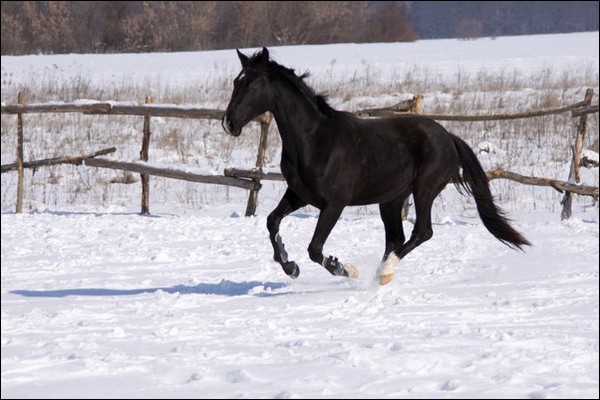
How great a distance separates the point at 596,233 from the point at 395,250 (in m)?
3.18

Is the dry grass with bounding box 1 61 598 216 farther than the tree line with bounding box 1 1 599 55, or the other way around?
the tree line with bounding box 1 1 599 55

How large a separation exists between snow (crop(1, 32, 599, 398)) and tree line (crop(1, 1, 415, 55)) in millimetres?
30070

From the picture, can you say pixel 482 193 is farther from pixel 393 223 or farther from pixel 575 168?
pixel 575 168

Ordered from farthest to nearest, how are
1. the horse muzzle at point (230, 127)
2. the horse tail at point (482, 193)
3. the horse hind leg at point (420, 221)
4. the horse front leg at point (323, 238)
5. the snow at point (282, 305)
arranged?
the horse tail at point (482, 193) → the horse hind leg at point (420, 221) → the horse front leg at point (323, 238) → the horse muzzle at point (230, 127) → the snow at point (282, 305)

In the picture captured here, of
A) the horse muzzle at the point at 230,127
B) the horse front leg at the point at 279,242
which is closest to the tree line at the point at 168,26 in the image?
the horse front leg at the point at 279,242

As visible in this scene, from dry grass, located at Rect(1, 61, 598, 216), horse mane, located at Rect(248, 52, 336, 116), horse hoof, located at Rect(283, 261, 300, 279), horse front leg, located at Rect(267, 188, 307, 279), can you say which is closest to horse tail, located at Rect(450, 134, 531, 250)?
horse mane, located at Rect(248, 52, 336, 116)

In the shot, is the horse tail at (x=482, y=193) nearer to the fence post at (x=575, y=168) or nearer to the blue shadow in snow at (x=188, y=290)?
the blue shadow in snow at (x=188, y=290)

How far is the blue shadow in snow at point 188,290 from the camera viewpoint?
22.7 ft

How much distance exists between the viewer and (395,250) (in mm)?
7223

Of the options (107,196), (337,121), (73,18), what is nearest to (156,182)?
(107,196)

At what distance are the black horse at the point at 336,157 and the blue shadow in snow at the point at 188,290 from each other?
15.4 inches

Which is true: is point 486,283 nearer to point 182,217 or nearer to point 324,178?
point 324,178

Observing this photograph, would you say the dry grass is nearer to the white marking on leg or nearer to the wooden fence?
the wooden fence

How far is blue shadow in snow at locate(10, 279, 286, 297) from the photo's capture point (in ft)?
22.7
